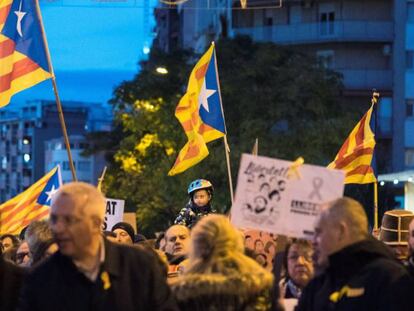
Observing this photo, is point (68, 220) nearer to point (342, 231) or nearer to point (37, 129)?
point (342, 231)

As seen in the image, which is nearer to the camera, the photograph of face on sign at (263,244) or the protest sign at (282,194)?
the protest sign at (282,194)

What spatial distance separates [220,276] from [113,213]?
8943mm

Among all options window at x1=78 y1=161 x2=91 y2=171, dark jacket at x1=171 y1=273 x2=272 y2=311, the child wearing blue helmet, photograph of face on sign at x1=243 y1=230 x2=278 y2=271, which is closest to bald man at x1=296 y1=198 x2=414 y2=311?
dark jacket at x1=171 y1=273 x2=272 y2=311

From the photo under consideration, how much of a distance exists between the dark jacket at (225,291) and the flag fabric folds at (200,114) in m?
9.58

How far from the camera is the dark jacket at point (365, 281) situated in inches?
271

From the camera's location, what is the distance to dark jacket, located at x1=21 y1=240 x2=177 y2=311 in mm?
7016

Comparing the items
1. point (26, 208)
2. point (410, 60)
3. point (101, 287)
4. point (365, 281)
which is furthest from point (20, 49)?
point (410, 60)

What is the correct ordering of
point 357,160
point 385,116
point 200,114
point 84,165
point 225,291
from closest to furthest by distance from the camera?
1. point 225,291
2. point 357,160
3. point 200,114
4. point 385,116
5. point 84,165

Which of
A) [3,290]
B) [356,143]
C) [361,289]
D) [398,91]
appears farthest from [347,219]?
[398,91]

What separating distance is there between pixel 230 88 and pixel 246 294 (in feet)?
131

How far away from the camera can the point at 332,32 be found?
6256 centimetres

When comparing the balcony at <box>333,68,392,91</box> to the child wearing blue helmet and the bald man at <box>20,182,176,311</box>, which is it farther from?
the bald man at <box>20,182,176,311</box>

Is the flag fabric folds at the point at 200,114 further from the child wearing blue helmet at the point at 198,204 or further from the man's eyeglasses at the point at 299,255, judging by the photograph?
the man's eyeglasses at the point at 299,255

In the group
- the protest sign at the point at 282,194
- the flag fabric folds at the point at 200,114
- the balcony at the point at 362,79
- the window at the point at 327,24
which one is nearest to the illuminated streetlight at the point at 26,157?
the window at the point at 327,24
